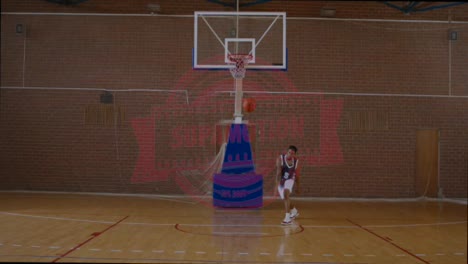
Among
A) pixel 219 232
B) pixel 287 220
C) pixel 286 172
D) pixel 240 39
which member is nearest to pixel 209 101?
pixel 240 39

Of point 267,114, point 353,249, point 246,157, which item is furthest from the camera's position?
point 267,114

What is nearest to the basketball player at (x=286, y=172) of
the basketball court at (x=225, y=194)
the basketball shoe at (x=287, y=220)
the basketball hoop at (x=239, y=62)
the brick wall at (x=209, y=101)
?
the basketball shoe at (x=287, y=220)

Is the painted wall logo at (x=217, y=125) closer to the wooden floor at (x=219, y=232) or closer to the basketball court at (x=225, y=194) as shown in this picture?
the basketball court at (x=225, y=194)

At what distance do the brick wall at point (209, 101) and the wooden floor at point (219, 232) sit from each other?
1.55 metres

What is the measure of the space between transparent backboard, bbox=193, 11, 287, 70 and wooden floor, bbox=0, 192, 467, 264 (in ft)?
12.1

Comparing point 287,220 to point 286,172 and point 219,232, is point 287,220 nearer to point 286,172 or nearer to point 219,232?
point 286,172

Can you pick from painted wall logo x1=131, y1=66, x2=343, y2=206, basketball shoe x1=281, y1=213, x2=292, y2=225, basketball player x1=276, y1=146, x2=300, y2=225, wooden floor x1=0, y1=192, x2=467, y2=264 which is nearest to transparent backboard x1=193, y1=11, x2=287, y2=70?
painted wall logo x1=131, y1=66, x2=343, y2=206

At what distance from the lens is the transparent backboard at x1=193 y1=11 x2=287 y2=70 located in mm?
12094

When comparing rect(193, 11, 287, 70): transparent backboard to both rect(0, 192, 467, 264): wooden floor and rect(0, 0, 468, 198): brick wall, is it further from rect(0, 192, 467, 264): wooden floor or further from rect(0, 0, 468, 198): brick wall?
rect(0, 192, 467, 264): wooden floor

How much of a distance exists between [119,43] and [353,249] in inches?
404

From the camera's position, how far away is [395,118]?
14.6 m

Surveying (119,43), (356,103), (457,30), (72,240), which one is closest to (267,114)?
(356,103)

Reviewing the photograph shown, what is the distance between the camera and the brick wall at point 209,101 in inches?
575

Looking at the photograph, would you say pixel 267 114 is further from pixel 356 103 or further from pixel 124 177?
pixel 124 177
